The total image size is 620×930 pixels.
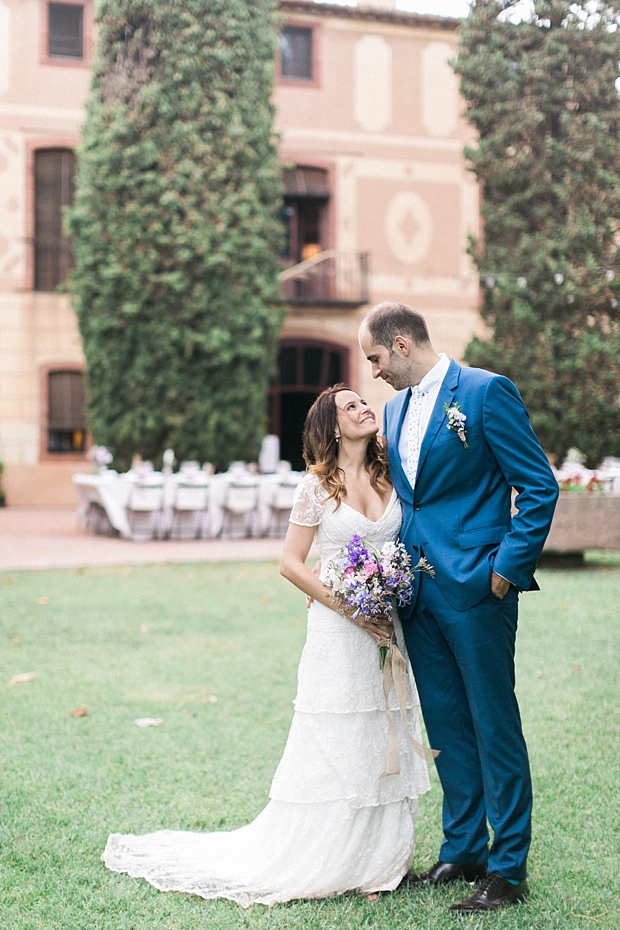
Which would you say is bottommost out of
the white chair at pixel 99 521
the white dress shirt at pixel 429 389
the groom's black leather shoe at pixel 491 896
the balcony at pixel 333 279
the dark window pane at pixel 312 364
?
the white chair at pixel 99 521

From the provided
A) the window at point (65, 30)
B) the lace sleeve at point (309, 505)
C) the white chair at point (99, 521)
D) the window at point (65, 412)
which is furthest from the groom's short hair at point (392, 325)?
the window at point (65, 30)

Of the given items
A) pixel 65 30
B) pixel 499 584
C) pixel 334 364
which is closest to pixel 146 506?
pixel 334 364

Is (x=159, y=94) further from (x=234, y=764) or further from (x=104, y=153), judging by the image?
(x=234, y=764)

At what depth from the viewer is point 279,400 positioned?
71.6ft

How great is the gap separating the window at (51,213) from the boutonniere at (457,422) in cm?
1930

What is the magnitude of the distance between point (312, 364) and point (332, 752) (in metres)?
19.0

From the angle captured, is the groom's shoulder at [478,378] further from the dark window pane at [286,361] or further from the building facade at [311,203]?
the dark window pane at [286,361]

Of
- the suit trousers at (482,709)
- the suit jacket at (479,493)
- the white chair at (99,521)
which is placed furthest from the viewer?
the white chair at (99,521)

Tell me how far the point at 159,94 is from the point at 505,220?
265 inches

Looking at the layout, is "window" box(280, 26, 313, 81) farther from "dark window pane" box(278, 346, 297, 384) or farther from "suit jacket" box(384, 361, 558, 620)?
"suit jacket" box(384, 361, 558, 620)

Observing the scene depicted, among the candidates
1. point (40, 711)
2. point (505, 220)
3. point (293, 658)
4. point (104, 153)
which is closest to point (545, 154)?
point (505, 220)

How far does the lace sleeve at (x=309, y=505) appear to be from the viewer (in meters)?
3.08

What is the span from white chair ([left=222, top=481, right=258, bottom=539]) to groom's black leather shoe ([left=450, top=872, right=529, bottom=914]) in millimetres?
11362

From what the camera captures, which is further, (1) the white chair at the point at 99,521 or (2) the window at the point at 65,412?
(2) the window at the point at 65,412
